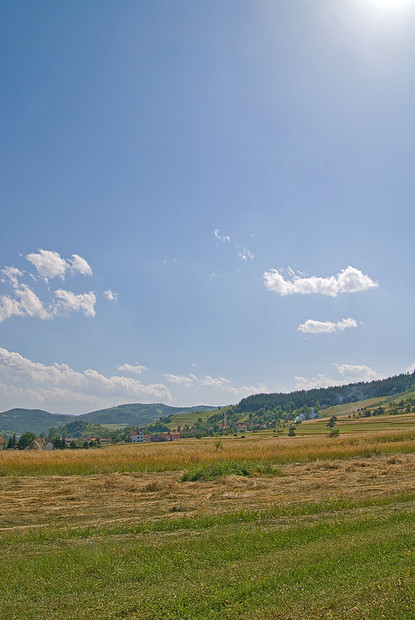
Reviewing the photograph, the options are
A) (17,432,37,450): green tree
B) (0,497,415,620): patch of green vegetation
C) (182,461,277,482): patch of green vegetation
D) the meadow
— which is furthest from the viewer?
(17,432,37,450): green tree

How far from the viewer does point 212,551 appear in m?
10.0

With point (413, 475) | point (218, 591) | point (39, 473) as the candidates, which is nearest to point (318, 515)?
point (218, 591)

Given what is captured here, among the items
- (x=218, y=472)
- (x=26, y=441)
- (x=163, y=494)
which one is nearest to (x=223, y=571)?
(x=163, y=494)

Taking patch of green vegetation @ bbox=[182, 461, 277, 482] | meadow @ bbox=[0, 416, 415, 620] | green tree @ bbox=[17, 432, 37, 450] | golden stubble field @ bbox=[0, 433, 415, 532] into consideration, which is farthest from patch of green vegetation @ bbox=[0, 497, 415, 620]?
green tree @ bbox=[17, 432, 37, 450]

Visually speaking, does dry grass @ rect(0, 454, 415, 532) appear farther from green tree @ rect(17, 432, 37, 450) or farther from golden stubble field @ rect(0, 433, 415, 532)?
green tree @ rect(17, 432, 37, 450)

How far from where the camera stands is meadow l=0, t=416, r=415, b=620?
6980 mm

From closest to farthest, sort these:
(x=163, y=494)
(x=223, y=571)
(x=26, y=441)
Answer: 1. (x=223, y=571)
2. (x=163, y=494)
3. (x=26, y=441)

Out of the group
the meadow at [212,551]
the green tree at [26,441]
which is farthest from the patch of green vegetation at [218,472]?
the green tree at [26,441]

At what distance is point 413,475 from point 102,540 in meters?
19.0

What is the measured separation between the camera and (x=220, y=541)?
10.9 meters

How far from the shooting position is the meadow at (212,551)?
698 cm

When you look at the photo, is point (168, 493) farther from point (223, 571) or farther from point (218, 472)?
point (223, 571)

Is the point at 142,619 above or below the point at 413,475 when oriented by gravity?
above

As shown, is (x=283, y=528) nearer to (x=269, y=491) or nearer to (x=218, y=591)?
(x=218, y=591)
